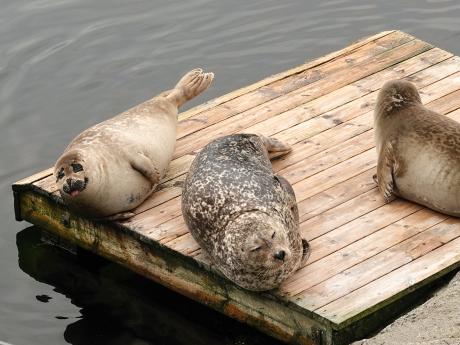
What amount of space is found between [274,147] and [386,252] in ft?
4.95

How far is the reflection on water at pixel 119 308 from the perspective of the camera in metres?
8.91

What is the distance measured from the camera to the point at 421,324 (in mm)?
7645

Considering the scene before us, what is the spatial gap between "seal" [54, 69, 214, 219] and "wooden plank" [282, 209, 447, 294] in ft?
5.02

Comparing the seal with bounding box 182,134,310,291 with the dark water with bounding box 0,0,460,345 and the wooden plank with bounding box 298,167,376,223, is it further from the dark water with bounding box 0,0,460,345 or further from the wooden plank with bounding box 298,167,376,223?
the dark water with bounding box 0,0,460,345

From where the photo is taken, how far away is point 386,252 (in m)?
8.33

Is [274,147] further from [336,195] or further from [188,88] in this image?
[188,88]

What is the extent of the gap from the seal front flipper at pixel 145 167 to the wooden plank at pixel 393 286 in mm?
1952

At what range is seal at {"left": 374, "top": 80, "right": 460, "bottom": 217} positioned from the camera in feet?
28.2

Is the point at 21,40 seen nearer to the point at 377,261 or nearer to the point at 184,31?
the point at 184,31

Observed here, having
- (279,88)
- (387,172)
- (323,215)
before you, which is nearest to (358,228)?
(323,215)

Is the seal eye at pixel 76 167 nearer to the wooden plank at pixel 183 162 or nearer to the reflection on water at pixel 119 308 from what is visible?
the wooden plank at pixel 183 162

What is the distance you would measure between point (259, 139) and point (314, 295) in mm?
1675

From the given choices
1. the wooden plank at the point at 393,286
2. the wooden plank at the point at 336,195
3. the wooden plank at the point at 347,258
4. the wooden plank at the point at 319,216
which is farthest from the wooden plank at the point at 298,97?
the wooden plank at the point at 393,286

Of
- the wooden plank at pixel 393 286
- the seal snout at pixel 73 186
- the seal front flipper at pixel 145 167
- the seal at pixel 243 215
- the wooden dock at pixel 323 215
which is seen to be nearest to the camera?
the wooden plank at pixel 393 286
